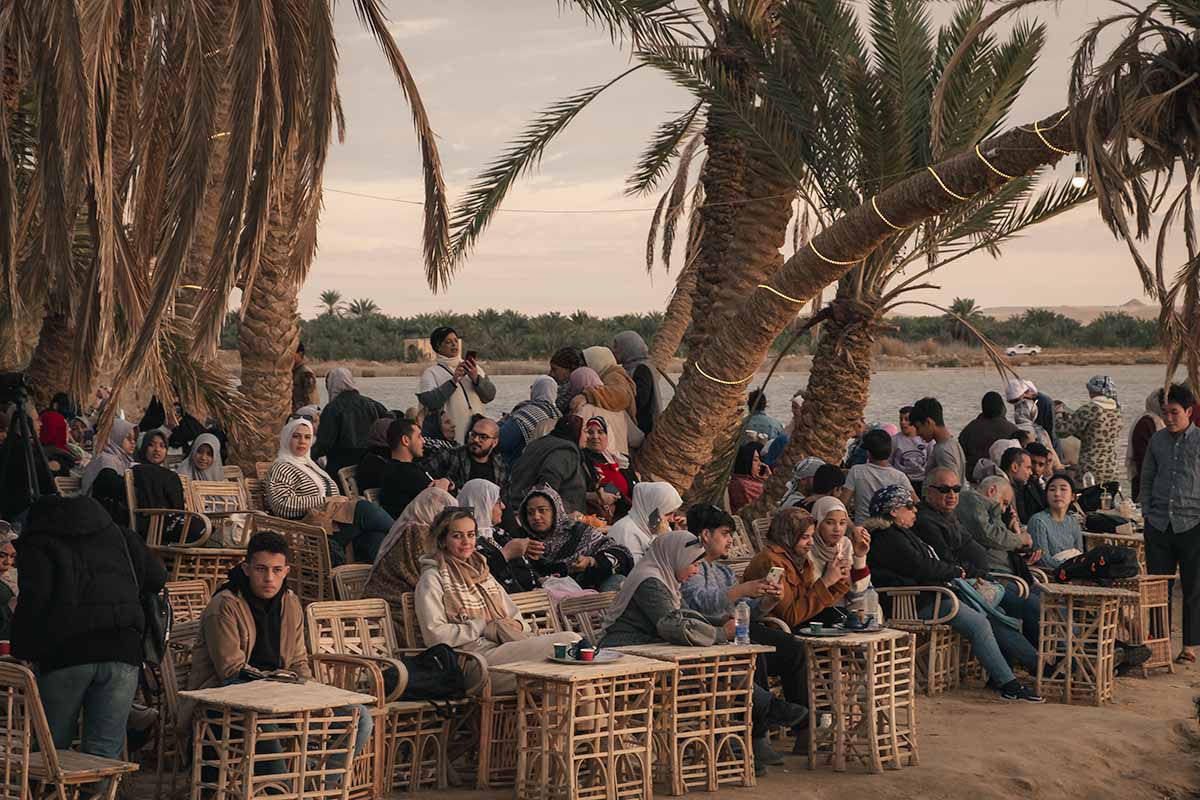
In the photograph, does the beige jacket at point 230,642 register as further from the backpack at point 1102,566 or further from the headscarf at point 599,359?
the backpack at point 1102,566

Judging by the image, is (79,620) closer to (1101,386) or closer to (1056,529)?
(1056,529)

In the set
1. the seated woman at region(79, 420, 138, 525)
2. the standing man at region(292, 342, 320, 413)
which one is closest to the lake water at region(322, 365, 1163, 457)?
the standing man at region(292, 342, 320, 413)

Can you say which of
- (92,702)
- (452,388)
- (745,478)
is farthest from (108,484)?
(745,478)

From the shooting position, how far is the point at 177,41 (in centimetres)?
869

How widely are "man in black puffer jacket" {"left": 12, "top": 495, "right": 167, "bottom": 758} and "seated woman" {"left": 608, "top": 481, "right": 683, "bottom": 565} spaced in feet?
12.0

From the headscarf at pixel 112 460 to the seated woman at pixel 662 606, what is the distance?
13.0 feet

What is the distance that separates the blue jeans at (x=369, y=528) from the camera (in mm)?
10070

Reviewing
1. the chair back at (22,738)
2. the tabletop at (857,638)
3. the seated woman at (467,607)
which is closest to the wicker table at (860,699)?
the tabletop at (857,638)

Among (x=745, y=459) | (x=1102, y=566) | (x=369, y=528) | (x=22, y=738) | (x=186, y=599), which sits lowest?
(x=22, y=738)

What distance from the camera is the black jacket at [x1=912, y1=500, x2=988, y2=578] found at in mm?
10328

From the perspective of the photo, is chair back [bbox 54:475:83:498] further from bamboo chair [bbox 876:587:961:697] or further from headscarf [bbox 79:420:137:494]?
bamboo chair [bbox 876:587:961:697]

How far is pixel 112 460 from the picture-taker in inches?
456

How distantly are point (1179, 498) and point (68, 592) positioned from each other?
8.22m

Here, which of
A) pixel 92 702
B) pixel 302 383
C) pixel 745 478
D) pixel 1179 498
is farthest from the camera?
pixel 302 383
